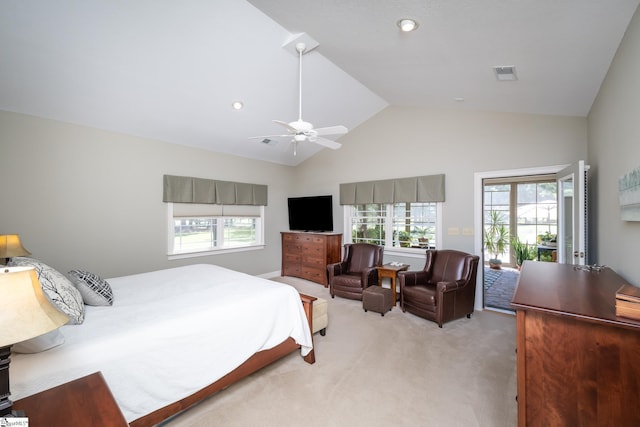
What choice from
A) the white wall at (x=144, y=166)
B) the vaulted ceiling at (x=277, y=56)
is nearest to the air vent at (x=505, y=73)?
the vaulted ceiling at (x=277, y=56)

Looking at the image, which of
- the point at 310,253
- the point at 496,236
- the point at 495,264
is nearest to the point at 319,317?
the point at 310,253

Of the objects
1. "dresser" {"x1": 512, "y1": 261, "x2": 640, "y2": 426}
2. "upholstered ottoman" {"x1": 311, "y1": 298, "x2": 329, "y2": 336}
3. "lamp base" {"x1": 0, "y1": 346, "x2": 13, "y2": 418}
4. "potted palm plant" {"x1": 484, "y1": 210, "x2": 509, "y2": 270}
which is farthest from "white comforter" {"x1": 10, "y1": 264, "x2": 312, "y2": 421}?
"potted palm plant" {"x1": 484, "y1": 210, "x2": 509, "y2": 270}

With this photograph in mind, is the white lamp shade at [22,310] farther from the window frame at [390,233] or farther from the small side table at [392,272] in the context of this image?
the window frame at [390,233]

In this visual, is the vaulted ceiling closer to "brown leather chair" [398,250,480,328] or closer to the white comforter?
"brown leather chair" [398,250,480,328]

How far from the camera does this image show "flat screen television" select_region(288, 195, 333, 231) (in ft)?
19.0

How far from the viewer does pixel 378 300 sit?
3.96 metres

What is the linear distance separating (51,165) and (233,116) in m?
2.36

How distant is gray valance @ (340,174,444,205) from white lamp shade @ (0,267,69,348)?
4.61 meters

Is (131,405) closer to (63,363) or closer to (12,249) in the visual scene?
(63,363)

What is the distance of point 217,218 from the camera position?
5375mm

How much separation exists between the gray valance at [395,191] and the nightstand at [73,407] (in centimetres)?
450

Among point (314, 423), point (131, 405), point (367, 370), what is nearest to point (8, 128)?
point (131, 405)

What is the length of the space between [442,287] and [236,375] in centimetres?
259

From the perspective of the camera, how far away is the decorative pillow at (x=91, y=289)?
2191 millimetres
